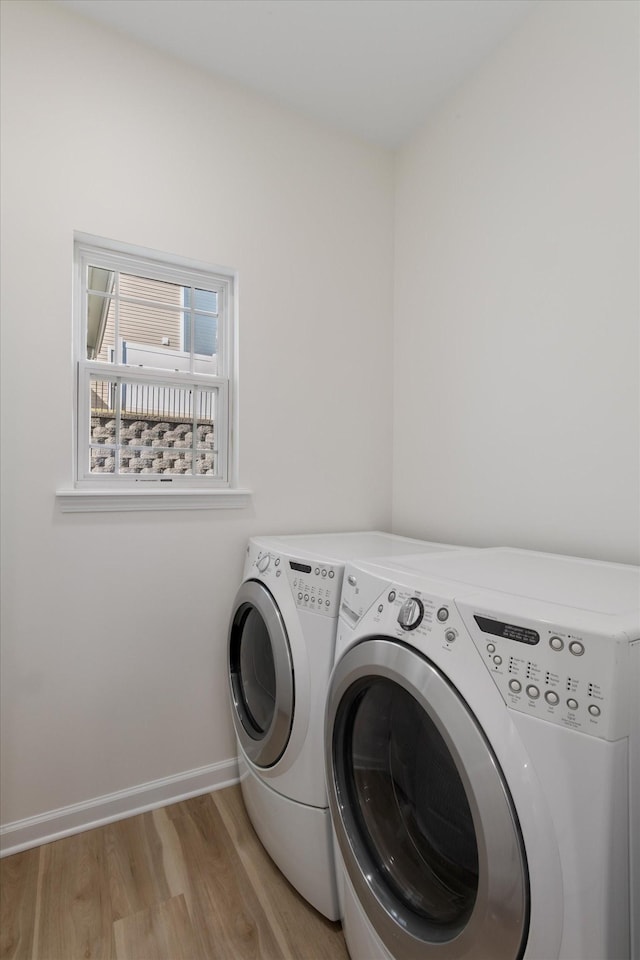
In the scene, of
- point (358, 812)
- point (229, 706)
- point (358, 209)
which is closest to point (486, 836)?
point (358, 812)

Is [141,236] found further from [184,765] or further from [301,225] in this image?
[184,765]

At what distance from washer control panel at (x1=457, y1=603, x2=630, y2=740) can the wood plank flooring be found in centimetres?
101

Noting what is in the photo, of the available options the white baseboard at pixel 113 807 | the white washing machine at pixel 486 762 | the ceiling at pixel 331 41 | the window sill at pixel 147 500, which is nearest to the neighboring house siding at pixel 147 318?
the window sill at pixel 147 500

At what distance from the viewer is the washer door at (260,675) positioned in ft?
4.50

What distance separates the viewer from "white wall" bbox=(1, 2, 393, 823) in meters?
1.58

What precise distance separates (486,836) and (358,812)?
17.1 inches

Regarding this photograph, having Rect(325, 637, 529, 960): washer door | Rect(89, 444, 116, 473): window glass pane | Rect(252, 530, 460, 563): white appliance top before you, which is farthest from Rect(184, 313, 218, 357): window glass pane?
Rect(325, 637, 529, 960): washer door

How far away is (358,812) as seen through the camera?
42.2 inches

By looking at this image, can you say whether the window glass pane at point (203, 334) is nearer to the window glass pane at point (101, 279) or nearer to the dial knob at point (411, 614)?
the window glass pane at point (101, 279)

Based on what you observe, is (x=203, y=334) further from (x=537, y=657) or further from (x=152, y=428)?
(x=537, y=657)

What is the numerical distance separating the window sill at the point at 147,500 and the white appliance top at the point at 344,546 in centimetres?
19

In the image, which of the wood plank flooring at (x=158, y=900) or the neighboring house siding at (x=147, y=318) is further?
the neighboring house siding at (x=147, y=318)

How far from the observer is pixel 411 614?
36.7 inches

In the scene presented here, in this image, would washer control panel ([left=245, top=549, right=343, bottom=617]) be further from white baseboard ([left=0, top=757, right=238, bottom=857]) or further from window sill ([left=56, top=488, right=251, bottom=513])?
white baseboard ([left=0, top=757, right=238, bottom=857])
